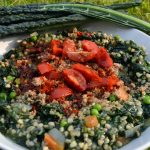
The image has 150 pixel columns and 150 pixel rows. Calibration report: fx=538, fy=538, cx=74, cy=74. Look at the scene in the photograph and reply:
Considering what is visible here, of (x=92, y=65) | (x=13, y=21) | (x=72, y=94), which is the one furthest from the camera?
(x=13, y=21)

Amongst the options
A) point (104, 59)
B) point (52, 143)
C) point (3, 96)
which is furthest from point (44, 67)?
point (52, 143)

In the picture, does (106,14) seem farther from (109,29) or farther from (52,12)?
(52,12)

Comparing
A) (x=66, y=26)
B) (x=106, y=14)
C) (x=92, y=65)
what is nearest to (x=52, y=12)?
(x=66, y=26)

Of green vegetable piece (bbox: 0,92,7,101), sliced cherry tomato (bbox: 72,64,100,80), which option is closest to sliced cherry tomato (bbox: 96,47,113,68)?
sliced cherry tomato (bbox: 72,64,100,80)

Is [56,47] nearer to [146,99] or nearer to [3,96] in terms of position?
[3,96]

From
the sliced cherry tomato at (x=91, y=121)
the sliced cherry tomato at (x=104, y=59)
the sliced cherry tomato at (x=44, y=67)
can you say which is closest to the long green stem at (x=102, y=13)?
the sliced cherry tomato at (x=104, y=59)
